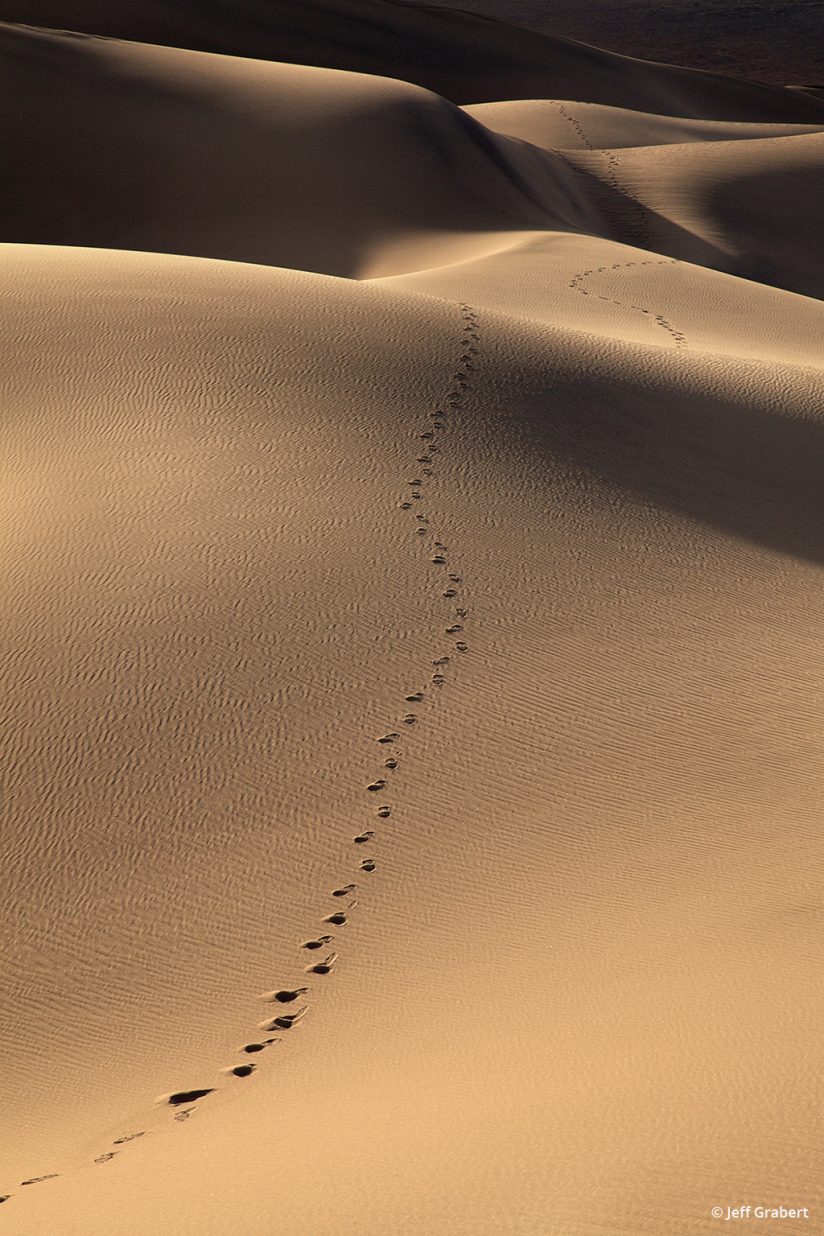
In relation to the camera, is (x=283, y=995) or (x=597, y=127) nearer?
(x=283, y=995)

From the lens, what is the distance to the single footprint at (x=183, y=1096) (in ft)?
10.4

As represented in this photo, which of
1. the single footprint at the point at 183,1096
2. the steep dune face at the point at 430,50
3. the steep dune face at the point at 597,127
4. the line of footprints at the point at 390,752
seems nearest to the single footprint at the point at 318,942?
the line of footprints at the point at 390,752

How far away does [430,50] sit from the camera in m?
32.0

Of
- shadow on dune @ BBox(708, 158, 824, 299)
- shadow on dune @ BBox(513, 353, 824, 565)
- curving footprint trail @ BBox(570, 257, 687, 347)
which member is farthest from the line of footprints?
shadow on dune @ BBox(708, 158, 824, 299)

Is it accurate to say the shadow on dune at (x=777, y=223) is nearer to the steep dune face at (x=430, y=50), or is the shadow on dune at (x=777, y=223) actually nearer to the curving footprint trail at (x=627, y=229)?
the curving footprint trail at (x=627, y=229)

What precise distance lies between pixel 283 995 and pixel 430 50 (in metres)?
32.1

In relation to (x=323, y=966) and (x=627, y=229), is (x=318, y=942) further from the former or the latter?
(x=627, y=229)

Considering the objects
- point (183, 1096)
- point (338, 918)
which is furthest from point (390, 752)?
point (183, 1096)

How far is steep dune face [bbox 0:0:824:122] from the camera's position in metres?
29.1

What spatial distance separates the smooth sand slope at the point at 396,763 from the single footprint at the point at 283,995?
0.01 meters

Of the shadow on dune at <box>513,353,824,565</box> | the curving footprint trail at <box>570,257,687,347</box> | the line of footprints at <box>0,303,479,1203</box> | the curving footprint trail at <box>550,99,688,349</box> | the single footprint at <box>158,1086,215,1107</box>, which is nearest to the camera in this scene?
the single footprint at <box>158,1086,215,1107</box>

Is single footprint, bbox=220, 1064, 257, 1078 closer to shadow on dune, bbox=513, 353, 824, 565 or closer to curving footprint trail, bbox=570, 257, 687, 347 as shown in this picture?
shadow on dune, bbox=513, 353, 824, 565

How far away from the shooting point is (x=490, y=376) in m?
8.08

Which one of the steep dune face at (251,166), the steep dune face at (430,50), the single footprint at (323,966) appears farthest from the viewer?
the steep dune face at (430,50)
